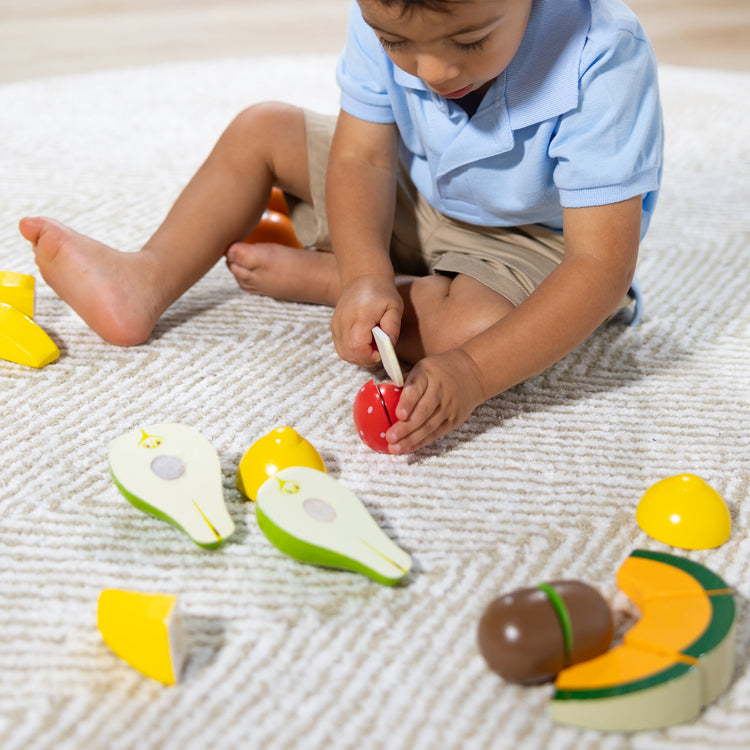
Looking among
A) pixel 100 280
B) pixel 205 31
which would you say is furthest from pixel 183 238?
pixel 205 31

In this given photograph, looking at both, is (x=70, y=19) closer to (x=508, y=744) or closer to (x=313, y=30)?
(x=313, y=30)

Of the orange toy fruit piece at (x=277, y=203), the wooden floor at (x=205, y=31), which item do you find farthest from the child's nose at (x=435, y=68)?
the wooden floor at (x=205, y=31)

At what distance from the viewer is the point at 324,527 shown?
0.52 metres

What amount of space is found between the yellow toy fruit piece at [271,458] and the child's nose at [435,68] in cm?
24

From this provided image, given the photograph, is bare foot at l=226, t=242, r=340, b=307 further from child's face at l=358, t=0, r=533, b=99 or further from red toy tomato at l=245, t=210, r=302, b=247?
child's face at l=358, t=0, r=533, b=99

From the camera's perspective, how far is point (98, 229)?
0.99 metres

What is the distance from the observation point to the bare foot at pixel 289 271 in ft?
2.73

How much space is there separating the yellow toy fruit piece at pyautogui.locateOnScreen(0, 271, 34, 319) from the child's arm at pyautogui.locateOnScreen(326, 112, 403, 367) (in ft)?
0.84

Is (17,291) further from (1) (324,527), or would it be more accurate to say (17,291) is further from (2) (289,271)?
(1) (324,527)

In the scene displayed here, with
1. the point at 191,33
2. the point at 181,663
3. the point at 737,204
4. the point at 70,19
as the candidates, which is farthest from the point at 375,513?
the point at 70,19

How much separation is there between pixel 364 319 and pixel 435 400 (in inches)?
4.0

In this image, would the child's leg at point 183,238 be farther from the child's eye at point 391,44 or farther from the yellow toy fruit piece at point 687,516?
the yellow toy fruit piece at point 687,516

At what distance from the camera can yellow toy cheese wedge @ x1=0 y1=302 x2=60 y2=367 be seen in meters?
0.72

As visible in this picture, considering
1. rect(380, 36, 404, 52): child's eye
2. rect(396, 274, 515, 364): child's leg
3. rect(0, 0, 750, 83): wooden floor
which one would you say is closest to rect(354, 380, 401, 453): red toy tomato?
rect(396, 274, 515, 364): child's leg
